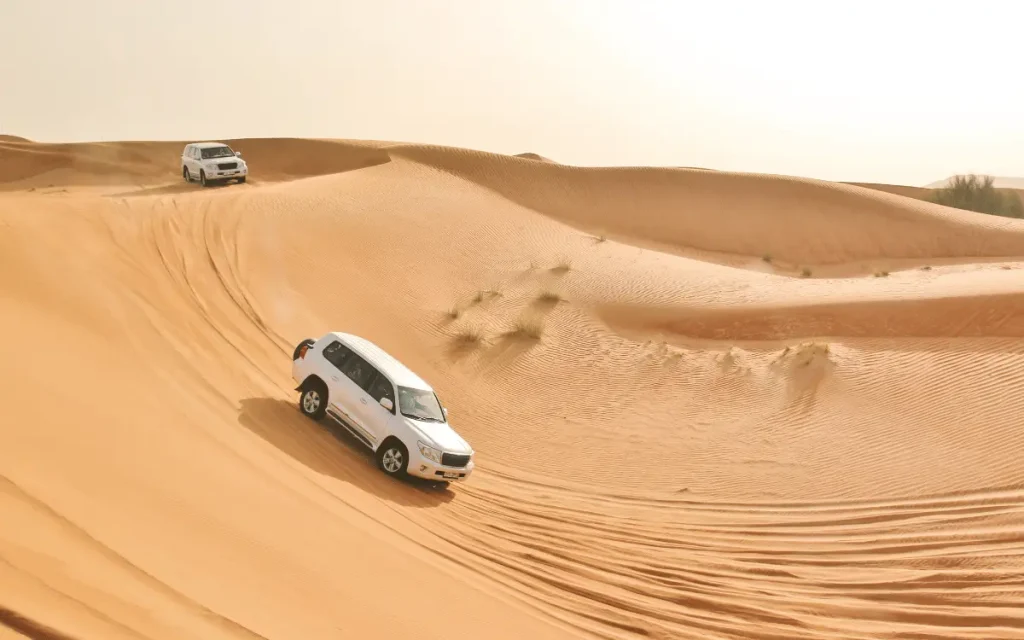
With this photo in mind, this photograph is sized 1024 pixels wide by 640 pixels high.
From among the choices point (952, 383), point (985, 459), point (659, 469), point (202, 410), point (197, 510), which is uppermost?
point (952, 383)

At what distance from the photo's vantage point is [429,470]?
39.5 feet

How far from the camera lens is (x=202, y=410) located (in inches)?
420

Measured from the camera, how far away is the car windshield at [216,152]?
33406mm

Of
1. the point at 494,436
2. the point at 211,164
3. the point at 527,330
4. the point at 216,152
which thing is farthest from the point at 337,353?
the point at 216,152

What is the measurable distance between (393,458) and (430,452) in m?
0.57

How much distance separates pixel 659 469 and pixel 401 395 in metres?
5.10

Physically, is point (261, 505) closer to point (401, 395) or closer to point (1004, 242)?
point (401, 395)

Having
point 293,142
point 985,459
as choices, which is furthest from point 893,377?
point 293,142

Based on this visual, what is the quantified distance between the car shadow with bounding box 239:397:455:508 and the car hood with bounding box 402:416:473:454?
666 millimetres

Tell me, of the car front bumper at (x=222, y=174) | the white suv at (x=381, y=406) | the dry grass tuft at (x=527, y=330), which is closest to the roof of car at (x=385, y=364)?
the white suv at (x=381, y=406)

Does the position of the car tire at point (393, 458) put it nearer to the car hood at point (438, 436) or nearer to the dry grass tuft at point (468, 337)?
the car hood at point (438, 436)

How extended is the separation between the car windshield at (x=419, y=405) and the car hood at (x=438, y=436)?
0.55 feet

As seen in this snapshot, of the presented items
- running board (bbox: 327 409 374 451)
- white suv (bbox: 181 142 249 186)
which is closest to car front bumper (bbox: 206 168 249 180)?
white suv (bbox: 181 142 249 186)

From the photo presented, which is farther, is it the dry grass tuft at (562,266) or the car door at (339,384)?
the dry grass tuft at (562,266)
